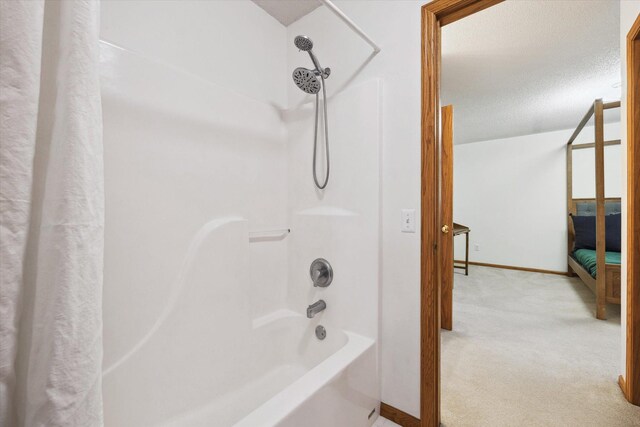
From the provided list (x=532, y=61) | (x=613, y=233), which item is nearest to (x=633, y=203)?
(x=532, y=61)

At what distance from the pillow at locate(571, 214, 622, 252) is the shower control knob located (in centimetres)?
369

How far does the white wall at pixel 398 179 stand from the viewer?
1.32 meters

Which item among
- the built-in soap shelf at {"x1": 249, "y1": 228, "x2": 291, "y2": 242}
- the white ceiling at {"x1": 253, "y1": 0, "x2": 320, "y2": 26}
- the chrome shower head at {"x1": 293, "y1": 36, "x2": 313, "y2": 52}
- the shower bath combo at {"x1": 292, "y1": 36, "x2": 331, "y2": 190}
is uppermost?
the white ceiling at {"x1": 253, "y1": 0, "x2": 320, "y2": 26}

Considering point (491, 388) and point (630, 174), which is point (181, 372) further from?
point (630, 174)

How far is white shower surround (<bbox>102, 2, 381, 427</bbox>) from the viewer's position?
3.54 ft

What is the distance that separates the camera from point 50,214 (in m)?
0.57

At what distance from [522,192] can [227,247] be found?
531 centimetres

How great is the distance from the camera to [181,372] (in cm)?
123

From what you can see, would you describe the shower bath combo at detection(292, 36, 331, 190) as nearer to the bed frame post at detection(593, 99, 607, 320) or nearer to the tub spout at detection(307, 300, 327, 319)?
the tub spout at detection(307, 300, 327, 319)

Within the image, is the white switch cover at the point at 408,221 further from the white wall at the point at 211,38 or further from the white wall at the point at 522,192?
the white wall at the point at 522,192

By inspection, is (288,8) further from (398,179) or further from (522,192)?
(522,192)

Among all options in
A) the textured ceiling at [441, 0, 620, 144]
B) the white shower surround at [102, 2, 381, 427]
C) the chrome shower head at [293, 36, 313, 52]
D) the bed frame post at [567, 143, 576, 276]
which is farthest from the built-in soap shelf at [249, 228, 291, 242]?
the bed frame post at [567, 143, 576, 276]

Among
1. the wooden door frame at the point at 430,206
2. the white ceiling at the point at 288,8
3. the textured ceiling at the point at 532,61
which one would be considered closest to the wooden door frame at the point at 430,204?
the wooden door frame at the point at 430,206

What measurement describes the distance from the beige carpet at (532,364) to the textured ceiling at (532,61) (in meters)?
2.41
